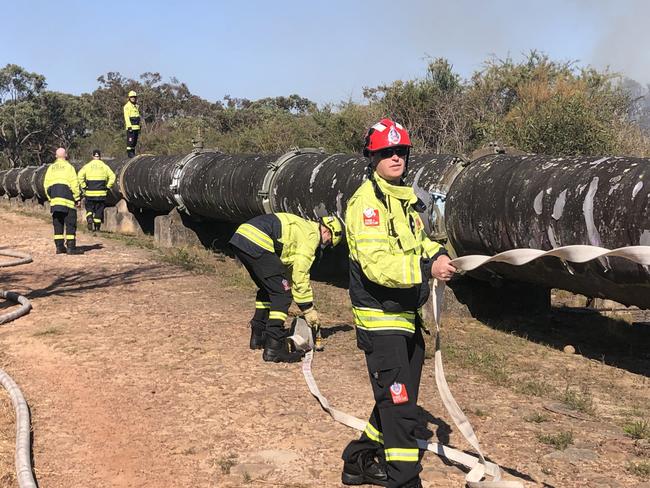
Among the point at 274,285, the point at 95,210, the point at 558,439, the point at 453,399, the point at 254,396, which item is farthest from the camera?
the point at 95,210

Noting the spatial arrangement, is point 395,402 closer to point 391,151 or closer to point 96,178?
point 391,151

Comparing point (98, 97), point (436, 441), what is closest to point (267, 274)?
point (436, 441)

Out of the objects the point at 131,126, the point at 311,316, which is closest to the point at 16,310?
the point at 311,316

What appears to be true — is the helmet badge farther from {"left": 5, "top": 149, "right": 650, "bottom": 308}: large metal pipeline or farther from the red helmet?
{"left": 5, "top": 149, "right": 650, "bottom": 308}: large metal pipeline

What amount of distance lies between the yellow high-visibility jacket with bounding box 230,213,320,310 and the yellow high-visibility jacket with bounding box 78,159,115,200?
8924mm

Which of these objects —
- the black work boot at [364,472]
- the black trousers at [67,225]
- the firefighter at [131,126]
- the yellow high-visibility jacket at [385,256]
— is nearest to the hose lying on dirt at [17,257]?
the black trousers at [67,225]

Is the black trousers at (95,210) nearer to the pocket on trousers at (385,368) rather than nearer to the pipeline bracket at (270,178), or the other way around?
the pipeline bracket at (270,178)

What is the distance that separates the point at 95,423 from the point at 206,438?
81cm

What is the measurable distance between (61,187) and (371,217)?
32.5ft

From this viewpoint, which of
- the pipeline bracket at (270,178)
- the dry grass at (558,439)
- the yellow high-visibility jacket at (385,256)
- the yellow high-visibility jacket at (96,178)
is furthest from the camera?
the yellow high-visibility jacket at (96,178)

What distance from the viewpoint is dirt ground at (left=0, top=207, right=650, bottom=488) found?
12.7 ft

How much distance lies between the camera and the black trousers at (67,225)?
11.7 m

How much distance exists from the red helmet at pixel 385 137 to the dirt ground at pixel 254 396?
5.99 ft

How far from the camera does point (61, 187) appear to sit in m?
11.8
